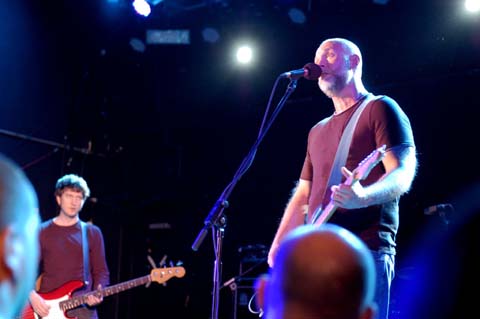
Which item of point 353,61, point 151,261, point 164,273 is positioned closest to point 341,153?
point 353,61

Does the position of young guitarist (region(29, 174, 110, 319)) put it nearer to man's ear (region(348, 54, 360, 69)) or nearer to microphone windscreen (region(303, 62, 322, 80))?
microphone windscreen (region(303, 62, 322, 80))

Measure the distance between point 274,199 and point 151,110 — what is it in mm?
2328

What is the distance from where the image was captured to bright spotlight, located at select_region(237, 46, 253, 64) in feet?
26.3

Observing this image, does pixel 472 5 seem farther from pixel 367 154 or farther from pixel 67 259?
pixel 67 259

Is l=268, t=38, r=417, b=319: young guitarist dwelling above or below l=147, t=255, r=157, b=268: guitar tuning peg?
above

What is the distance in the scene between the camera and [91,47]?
8750 millimetres

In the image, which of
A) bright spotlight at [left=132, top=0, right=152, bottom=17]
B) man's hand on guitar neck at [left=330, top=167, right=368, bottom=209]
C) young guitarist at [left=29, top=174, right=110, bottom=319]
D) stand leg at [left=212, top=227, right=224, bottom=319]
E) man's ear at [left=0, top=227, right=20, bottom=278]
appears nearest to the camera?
man's ear at [left=0, top=227, right=20, bottom=278]

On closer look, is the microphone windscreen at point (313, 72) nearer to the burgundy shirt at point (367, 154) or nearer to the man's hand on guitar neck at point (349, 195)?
the burgundy shirt at point (367, 154)

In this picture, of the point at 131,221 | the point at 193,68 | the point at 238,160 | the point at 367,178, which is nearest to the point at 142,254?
the point at 131,221

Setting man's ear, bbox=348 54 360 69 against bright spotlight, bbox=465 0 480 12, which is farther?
bright spotlight, bbox=465 0 480 12

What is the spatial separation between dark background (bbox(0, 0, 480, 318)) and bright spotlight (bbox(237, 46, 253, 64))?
0.41 ft

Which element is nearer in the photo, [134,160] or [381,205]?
[381,205]

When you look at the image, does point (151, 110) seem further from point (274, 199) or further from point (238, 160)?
point (274, 199)

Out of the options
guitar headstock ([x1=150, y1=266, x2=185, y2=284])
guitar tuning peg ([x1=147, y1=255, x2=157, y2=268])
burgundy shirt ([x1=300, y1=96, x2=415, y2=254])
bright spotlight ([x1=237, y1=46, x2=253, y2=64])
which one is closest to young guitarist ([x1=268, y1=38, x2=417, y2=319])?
burgundy shirt ([x1=300, y1=96, x2=415, y2=254])
